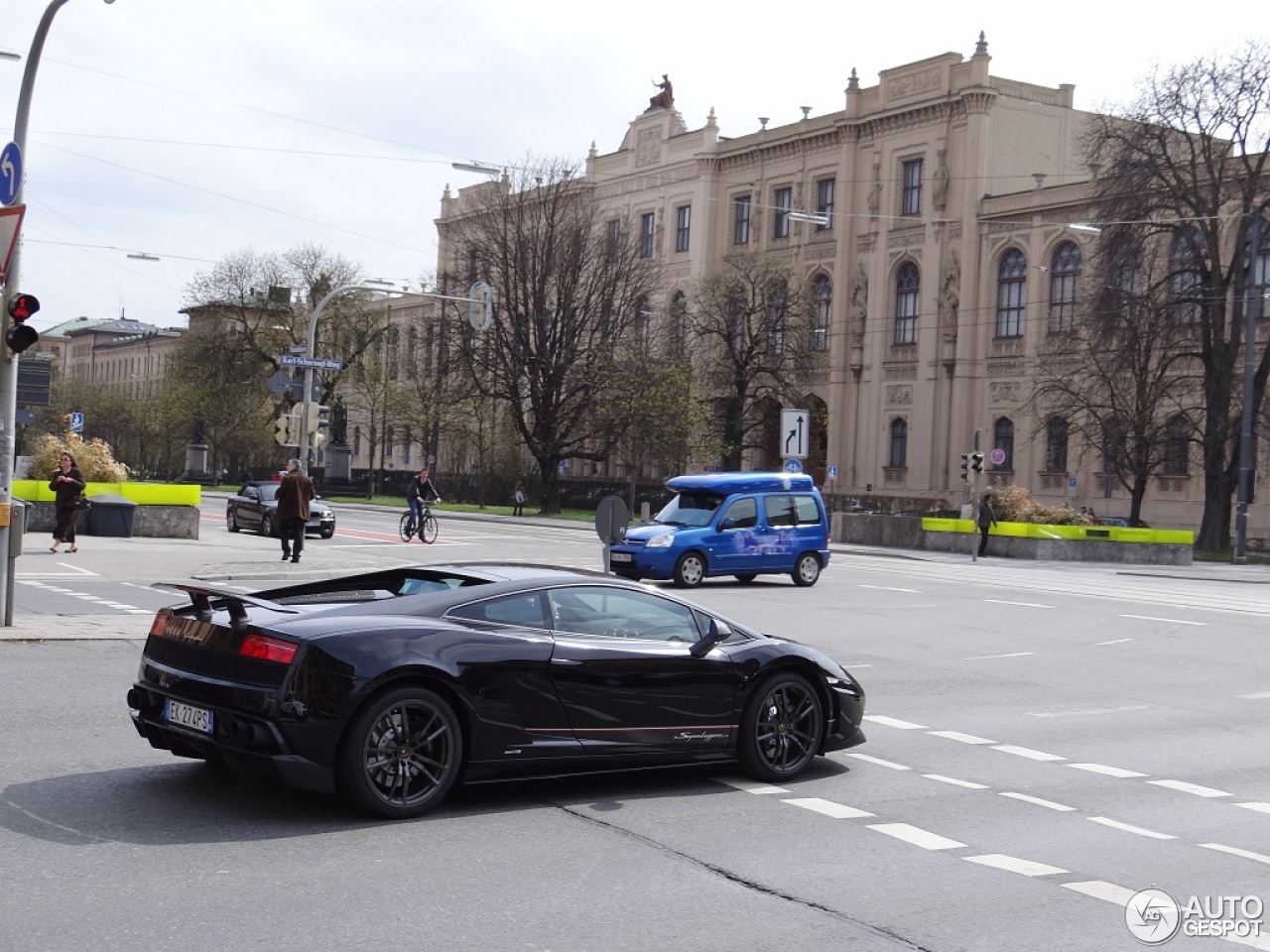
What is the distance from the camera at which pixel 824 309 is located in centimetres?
7300

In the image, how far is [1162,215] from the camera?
50688 millimetres

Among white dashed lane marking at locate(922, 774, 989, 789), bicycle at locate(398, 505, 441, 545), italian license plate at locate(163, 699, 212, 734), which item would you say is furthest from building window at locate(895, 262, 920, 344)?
italian license plate at locate(163, 699, 212, 734)

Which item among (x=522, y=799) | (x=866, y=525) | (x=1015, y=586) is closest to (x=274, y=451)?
(x=866, y=525)

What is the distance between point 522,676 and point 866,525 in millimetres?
42051

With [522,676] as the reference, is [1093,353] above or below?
above

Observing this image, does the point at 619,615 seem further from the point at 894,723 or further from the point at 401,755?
the point at 894,723

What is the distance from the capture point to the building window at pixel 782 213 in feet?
246

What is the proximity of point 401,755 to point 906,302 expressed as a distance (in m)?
63.2

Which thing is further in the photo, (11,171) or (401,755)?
(11,171)

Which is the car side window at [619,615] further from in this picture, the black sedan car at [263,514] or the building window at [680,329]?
the building window at [680,329]

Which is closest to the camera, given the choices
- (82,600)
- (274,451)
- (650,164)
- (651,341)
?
(82,600)

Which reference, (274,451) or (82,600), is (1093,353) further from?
(274,451)

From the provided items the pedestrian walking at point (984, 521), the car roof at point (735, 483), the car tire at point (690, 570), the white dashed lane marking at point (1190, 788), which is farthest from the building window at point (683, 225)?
the white dashed lane marking at point (1190, 788)

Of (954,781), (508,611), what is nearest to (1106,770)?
(954,781)
